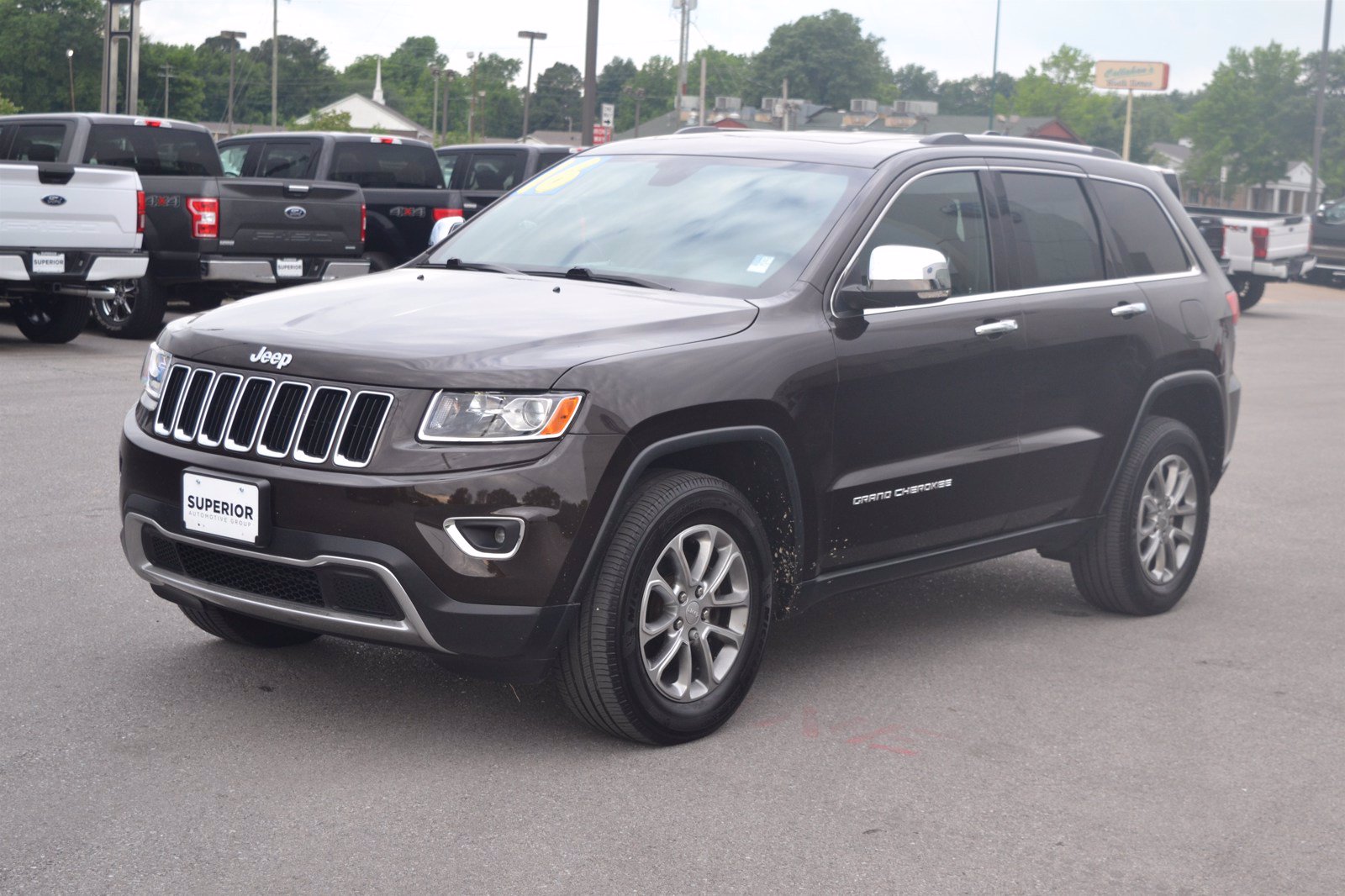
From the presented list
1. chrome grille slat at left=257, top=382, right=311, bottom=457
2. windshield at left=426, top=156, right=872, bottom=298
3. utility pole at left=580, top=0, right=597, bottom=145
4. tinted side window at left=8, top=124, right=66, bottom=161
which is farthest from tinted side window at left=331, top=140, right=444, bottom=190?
chrome grille slat at left=257, top=382, right=311, bottom=457

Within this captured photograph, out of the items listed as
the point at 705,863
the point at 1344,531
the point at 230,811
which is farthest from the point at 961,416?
the point at 1344,531

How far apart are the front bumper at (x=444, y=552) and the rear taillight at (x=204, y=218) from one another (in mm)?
11440

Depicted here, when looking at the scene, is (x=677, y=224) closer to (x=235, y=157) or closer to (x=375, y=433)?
(x=375, y=433)

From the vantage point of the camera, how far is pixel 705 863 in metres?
3.83

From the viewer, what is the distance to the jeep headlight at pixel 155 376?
4801mm

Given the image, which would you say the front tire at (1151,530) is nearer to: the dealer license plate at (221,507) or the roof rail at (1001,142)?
the roof rail at (1001,142)

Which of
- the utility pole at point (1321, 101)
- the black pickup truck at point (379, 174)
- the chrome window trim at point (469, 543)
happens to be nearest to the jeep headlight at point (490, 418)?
the chrome window trim at point (469, 543)

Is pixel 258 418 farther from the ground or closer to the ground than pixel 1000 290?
closer to the ground

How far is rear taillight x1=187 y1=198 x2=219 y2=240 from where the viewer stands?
15148 mm

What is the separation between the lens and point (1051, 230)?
6.11 meters

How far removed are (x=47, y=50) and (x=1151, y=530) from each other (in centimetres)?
9320

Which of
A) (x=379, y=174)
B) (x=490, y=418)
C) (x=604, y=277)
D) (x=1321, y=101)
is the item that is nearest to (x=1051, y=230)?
(x=604, y=277)

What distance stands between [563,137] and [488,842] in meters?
138

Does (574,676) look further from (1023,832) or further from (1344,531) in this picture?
(1344,531)
